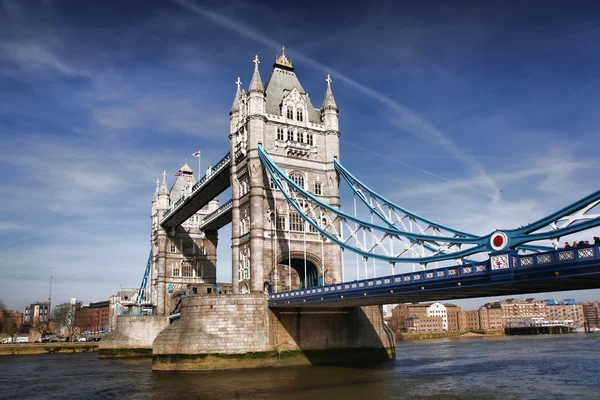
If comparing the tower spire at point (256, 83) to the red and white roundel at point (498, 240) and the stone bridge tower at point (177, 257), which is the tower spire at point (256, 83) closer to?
the red and white roundel at point (498, 240)

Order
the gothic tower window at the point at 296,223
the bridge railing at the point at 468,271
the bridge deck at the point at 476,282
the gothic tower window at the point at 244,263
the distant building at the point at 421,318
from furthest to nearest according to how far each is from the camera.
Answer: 1. the distant building at the point at 421,318
2. the gothic tower window at the point at 296,223
3. the gothic tower window at the point at 244,263
4. the bridge deck at the point at 476,282
5. the bridge railing at the point at 468,271

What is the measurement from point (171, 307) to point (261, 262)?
3565 cm

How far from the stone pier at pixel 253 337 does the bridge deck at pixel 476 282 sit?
3.61m

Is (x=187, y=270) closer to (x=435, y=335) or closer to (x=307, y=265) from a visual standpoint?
(x=307, y=265)

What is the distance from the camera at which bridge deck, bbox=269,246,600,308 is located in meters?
21.9

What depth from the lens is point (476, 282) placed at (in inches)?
1045

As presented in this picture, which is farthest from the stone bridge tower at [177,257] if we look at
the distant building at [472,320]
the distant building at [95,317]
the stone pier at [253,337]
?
the distant building at [472,320]

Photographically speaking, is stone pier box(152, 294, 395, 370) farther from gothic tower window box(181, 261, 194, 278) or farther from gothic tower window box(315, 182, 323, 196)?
gothic tower window box(181, 261, 194, 278)

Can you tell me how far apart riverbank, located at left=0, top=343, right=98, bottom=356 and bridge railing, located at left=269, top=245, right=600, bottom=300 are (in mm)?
57218

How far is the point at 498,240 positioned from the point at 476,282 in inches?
107

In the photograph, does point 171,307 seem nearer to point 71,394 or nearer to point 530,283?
point 71,394

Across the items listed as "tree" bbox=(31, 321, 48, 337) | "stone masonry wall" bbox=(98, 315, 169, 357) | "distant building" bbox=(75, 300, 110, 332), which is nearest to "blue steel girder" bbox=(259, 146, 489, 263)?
"stone masonry wall" bbox=(98, 315, 169, 357)

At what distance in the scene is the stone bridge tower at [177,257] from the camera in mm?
75250

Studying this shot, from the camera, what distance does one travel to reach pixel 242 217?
159 ft
